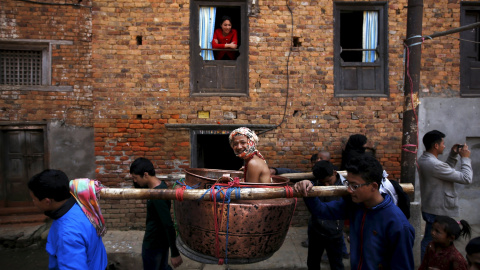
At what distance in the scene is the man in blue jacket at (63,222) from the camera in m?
2.15

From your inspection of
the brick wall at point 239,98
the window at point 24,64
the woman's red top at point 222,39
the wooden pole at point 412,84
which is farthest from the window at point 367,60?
the window at point 24,64

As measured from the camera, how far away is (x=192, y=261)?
4961 mm

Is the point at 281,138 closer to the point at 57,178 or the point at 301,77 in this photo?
the point at 301,77

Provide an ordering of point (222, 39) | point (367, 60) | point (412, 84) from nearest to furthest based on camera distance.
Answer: point (412, 84) → point (222, 39) → point (367, 60)

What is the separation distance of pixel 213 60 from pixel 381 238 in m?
5.23

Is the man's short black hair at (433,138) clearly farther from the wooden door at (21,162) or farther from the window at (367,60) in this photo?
the wooden door at (21,162)

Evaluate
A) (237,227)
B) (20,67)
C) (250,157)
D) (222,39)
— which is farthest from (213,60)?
(237,227)

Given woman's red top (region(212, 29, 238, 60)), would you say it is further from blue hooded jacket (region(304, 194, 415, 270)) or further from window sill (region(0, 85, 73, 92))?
blue hooded jacket (region(304, 194, 415, 270))

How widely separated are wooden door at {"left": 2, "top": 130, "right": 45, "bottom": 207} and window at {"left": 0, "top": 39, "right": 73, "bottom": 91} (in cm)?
111

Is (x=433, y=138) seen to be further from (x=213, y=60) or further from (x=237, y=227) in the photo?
(x=213, y=60)

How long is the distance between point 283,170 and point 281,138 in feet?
5.26

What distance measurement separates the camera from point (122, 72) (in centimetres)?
623

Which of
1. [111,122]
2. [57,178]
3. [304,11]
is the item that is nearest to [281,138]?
[304,11]

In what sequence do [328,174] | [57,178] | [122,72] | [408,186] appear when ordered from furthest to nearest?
[122,72], [328,174], [408,186], [57,178]
